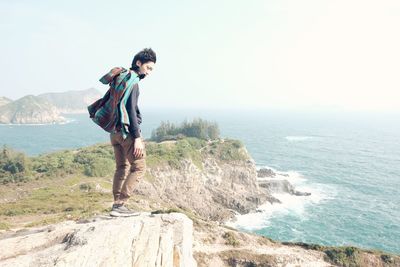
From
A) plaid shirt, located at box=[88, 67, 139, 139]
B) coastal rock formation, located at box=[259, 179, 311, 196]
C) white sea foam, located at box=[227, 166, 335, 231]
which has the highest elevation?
plaid shirt, located at box=[88, 67, 139, 139]

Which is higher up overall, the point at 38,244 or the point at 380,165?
the point at 38,244

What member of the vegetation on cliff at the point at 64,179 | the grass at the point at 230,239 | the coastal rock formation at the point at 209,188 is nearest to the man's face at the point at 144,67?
the vegetation on cliff at the point at 64,179

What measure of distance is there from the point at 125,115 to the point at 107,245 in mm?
3458

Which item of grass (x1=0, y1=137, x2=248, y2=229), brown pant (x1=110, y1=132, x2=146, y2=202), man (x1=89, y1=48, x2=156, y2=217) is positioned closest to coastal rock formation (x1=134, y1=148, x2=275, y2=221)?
grass (x1=0, y1=137, x2=248, y2=229)

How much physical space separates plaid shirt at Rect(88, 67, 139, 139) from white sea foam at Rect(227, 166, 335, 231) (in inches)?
2139

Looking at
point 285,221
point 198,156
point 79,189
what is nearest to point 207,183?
point 198,156

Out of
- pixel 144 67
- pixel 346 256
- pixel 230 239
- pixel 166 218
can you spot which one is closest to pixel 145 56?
pixel 144 67

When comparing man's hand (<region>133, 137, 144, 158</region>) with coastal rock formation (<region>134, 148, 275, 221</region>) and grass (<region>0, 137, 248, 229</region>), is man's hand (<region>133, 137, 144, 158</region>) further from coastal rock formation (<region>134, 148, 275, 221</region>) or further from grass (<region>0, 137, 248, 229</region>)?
coastal rock formation (<region>134, 148, 275, 221</region>)

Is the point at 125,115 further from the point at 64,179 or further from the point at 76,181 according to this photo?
the point at 64,179

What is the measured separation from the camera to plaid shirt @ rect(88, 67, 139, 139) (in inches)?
350

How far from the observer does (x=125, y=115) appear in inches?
350

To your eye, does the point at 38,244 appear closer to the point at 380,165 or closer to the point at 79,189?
the point at 79,189

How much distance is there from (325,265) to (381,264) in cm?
687

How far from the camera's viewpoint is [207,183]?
7331 cm
